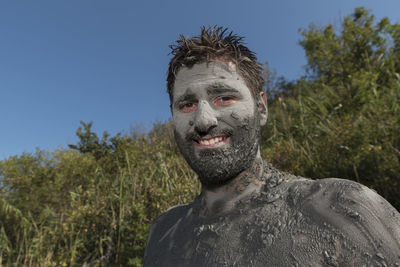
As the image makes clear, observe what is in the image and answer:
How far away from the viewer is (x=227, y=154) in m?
1.35

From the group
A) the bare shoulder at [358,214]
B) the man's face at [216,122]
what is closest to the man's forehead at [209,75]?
the man's face at [216,122]

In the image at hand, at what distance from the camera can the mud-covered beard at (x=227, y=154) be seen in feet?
4.45

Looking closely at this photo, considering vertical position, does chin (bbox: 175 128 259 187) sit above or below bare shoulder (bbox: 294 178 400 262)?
above

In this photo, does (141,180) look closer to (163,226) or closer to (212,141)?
(163,226)

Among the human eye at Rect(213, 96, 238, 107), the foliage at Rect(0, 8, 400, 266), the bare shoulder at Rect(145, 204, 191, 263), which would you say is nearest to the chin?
the human eye at Rect(213, 96, 238, 107)

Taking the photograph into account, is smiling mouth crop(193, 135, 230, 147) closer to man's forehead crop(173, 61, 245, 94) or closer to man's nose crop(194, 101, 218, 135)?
man's nose crop(194, 101, 218, 135)

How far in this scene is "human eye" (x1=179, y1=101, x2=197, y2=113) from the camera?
4.80 ft

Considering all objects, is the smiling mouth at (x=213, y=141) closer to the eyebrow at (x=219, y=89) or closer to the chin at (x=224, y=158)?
the chin at (x=224, y=158)

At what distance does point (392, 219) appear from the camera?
1.12 metres

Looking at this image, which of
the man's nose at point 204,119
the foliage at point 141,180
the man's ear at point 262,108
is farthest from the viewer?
the foliage at point 141,180

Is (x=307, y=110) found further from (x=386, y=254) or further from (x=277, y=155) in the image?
(x=386, y=254)


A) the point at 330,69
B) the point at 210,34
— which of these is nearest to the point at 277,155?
the point at 210,34

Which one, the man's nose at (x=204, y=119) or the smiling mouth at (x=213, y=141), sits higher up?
the man's nose at (x=204, y=119)

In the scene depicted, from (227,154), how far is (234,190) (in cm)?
18
